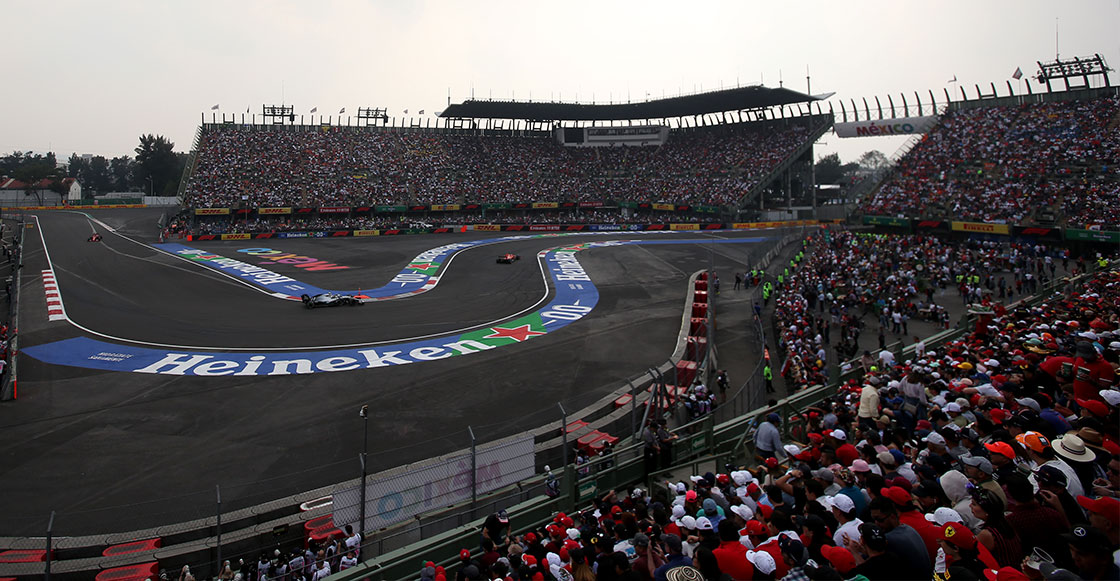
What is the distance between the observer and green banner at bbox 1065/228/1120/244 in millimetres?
32750

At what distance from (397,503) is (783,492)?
603 cm

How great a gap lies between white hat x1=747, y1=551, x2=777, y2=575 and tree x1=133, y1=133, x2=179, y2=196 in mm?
138205

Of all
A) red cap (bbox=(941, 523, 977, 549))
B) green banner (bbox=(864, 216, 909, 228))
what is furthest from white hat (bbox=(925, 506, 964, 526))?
green banner (bbox=(864, 216, 909, 228))

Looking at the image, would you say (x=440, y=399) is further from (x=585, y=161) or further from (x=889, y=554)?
(x=585, y=161)

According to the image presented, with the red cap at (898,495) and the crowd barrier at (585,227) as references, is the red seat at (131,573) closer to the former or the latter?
the red cap at (898,495)

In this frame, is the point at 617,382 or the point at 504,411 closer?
the point at 504,411

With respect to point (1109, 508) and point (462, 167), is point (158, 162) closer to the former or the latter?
point (462, 167)

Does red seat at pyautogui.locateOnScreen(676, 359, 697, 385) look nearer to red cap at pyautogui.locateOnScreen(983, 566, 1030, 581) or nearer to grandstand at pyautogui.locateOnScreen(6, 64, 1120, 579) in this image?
grandstand at pyautogui.locateOnScreen(6, 64, 1120, 579)

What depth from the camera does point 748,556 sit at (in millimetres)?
4738

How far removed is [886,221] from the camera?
162 feet

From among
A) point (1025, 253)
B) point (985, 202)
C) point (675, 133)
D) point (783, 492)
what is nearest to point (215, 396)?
point (783, 492)

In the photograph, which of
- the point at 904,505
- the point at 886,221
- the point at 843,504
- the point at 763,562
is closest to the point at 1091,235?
the point at 886,221

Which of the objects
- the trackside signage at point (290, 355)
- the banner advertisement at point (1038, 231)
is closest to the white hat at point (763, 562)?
the trackside signage at point (290, 355)

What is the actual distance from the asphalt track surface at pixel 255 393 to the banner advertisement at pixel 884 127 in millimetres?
38452
